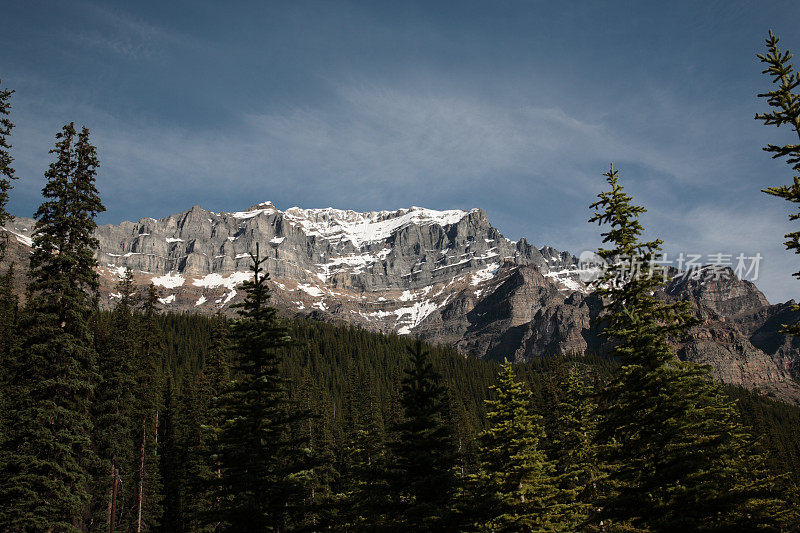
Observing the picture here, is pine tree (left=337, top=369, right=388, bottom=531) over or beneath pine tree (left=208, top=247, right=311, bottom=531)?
beneath

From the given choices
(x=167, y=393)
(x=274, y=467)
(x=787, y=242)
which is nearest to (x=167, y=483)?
(x=167, y=393)

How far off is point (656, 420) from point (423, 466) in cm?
906

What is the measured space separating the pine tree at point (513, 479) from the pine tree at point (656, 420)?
5133mm

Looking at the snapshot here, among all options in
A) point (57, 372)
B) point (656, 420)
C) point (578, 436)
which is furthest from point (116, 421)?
point (656, 420)

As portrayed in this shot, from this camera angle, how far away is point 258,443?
1944cm

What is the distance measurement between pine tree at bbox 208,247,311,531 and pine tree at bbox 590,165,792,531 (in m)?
11.4

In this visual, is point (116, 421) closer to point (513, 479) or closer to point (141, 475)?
point (141, 475)

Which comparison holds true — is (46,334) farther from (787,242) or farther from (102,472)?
(787,242)

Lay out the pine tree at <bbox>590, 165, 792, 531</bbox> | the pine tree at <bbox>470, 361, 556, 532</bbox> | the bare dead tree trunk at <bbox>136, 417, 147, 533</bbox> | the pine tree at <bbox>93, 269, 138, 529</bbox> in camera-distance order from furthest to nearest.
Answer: the bare dead tree trunk at <bbox>136, 417, 147, 533</bbox> → the pine tree at <bbox>93, 269, 138, 529</bbox> → the pine tree at <bbox>470, 361, 556, 532</bbox> → the pine tree at <bbox>590, 165, 792, 531</bbox>

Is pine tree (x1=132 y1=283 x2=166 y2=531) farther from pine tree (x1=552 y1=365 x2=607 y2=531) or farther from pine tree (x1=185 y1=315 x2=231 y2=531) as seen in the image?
pine tree (x1=552 y1=365 x2=607 y2=531)

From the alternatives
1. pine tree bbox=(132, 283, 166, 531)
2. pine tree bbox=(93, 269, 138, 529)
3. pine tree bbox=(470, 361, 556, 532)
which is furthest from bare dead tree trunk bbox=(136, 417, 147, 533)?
pine tree bbox=(470, 361, 556, 532)

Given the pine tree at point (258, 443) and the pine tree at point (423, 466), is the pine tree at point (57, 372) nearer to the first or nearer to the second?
the pine tree at point (258, 443)

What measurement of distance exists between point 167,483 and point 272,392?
164 feet

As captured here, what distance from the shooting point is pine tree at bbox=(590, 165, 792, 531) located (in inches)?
616
